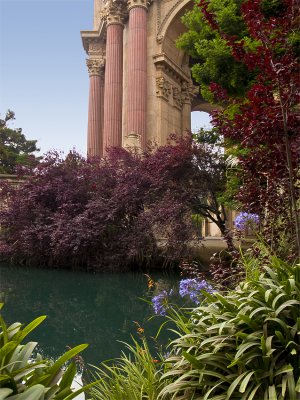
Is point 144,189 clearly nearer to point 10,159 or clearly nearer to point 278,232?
point 278,232

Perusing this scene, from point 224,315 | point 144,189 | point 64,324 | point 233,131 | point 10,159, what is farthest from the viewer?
point 10,159

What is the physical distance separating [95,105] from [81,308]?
21.1 metres

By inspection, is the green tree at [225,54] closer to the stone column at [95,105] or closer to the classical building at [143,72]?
the classical building at [143,72]

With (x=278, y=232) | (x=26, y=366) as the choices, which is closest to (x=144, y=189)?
(x=278, y=232)

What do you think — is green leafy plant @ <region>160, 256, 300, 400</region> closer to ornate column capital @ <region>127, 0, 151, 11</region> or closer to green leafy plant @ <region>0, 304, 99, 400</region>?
green leafy plant @ <region>0, 304, 99, 400</region>

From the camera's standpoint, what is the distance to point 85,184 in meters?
15.7

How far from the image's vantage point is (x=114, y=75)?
70.8 ft

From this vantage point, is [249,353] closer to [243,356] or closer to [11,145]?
[243,356]

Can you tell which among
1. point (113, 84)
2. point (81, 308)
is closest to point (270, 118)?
point (81, 308)

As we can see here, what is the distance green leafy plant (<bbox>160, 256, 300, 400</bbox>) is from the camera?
2093mm

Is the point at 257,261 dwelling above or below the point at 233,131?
below

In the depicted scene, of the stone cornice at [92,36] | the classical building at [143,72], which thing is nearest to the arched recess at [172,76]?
the classical building at [143,72]

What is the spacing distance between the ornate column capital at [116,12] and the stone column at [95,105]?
19.0 feet

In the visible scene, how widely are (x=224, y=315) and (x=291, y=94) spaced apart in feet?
7.41
